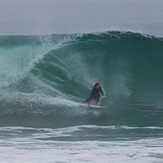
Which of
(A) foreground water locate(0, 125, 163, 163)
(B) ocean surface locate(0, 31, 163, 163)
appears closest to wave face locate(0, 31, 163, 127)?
(B) ocean surface locate(0, 31, 163, 163)

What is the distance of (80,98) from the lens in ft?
47.9

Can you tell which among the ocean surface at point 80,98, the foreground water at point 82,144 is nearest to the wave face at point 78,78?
→ the ocean surface at point 80,98

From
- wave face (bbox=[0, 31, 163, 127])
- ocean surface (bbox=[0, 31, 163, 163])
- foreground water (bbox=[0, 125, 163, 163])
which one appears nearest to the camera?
foreground water (bbox=[0, 125, 163, 163])

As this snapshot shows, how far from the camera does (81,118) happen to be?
12805mm

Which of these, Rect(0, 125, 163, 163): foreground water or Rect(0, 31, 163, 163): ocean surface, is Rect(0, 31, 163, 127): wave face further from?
Rect(0, 125, 163, 163): foreground water

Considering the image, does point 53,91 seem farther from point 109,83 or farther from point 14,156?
point 14,156

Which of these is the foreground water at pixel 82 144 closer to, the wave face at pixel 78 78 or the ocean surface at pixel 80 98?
the ocean surface at pixel 80 98

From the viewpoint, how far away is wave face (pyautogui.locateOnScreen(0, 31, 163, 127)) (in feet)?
42.8

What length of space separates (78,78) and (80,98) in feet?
4.56

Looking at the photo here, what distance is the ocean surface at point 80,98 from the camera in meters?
8.98

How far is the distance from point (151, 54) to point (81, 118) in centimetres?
687

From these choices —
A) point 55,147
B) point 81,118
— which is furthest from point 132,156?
point 81,118

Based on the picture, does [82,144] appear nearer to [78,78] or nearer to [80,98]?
[80,98]

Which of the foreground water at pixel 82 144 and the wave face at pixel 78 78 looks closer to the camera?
the foreground water at pixel 82 144
